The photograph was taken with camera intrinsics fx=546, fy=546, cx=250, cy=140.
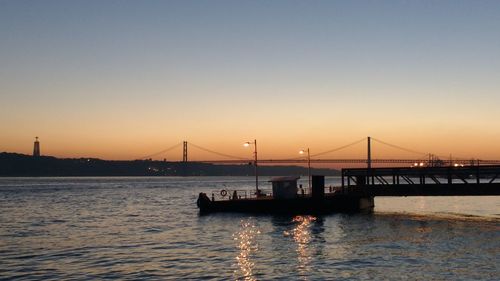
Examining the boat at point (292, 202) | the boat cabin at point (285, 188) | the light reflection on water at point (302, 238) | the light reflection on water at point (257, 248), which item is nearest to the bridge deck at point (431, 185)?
the boat at point (292, 202)

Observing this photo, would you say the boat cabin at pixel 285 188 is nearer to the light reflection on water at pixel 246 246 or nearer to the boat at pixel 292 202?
the boat at pixel 292 202

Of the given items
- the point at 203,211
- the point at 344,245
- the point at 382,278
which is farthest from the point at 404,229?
the point at 203,211

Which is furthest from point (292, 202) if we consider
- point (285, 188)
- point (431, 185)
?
point (431, 185)

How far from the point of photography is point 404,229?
47500mm

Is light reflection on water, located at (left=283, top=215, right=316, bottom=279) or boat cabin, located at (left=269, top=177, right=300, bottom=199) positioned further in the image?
boat cabin, located at (left=269, top=177, right=300, bottom=199)

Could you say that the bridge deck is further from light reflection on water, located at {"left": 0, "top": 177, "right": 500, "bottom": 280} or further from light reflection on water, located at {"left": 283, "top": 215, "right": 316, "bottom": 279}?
light reflection on water, located at {"left": 283, "top": 215, "right": 316, "bottom": 279}

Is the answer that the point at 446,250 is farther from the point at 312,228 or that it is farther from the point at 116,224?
the point at 116,224

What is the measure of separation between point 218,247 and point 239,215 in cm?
2348

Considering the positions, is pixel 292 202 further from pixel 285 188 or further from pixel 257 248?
pixel 257 248

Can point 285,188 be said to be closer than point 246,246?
No

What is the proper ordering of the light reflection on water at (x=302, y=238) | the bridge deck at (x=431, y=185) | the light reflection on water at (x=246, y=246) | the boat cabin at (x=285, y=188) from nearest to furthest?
the light reflection on water at (x=246, y=246)
the light reflection on water at (x=302, y=238)
the bridge deck at (x=431, y=185)
the boat cabin at (x=285, y=188)

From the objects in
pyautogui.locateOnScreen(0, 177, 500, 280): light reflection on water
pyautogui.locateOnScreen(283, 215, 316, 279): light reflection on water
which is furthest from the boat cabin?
pyautogui.locateOnScreen(0, 177, 500, 280): light reflection on water

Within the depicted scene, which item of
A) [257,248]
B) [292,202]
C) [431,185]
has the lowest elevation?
[257,248]

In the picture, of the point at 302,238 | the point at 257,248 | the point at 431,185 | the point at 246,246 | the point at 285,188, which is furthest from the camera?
the point at 285,188
